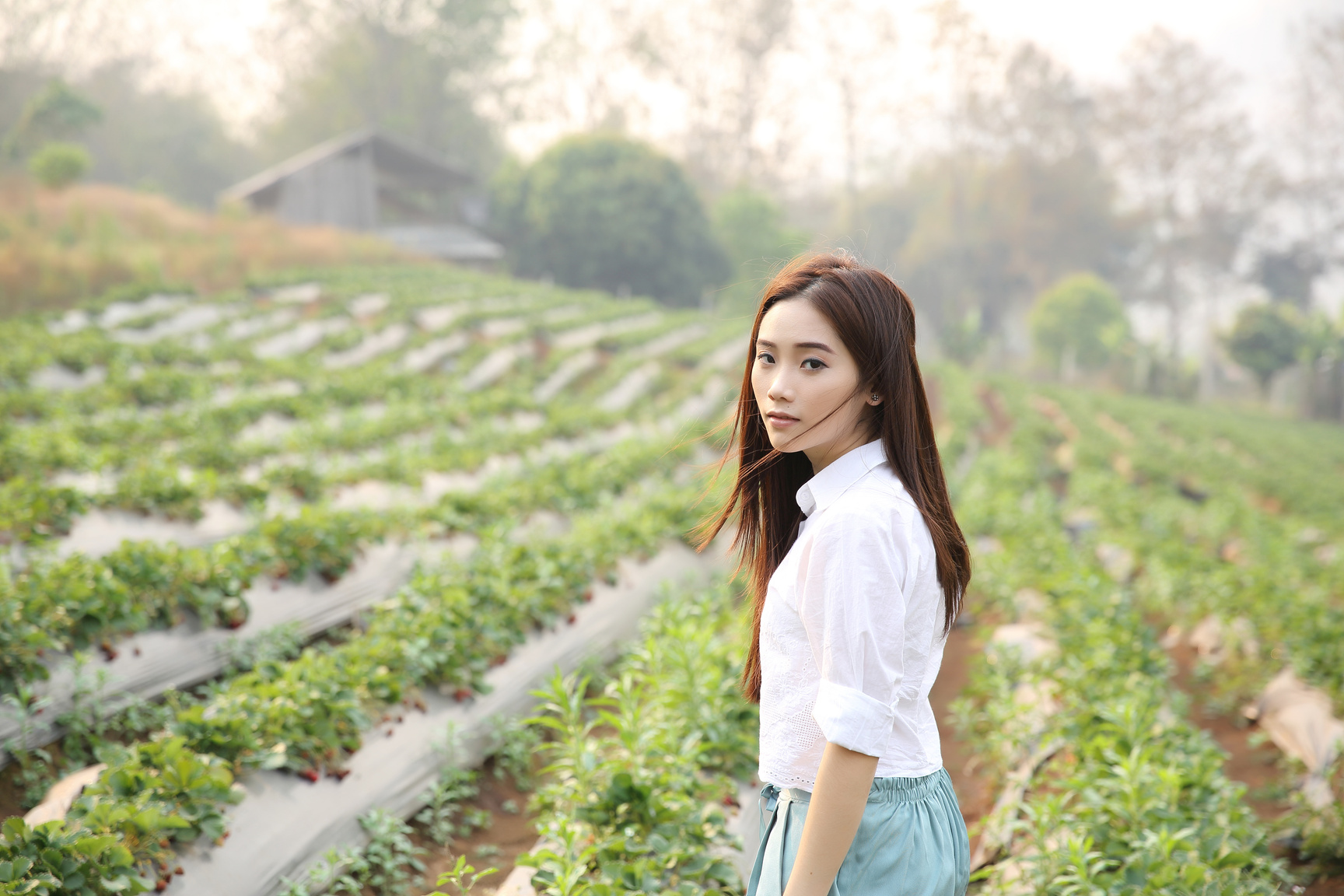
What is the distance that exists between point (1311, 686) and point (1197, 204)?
35.0m

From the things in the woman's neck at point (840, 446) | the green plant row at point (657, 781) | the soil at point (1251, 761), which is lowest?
the soil at point (1251, 761)

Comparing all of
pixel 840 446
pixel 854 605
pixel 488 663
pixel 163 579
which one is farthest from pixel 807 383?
pixel 163 579

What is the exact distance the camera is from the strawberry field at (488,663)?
2426mm

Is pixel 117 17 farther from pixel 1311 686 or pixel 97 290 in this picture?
pixel 1311 686

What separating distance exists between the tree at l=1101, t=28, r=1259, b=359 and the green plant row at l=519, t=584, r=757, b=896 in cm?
3359

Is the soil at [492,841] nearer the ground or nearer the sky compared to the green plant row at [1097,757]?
nearer the ground

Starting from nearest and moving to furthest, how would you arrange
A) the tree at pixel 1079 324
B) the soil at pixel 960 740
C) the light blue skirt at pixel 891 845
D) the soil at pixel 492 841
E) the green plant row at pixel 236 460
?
1. the light blue skirt at pixel 891 845
2. the soil at pixel 492 841
3. the soil at pixel 960 740
4. the green plant row at pixel 236 460
5. the tree at pixel 1079 324

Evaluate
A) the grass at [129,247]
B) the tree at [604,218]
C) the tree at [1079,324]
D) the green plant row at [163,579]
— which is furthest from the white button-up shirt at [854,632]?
the tree at [1079,324]

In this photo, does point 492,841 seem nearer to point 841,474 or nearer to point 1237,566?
point 841,474

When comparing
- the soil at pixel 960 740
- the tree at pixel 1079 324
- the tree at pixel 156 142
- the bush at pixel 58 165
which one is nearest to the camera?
the soil at pixel 960 740

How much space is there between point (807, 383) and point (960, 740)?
10.7 feet

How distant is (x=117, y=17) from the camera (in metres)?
34.1

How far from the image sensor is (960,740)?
411 cm

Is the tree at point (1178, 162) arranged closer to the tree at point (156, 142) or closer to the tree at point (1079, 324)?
the tree at point (1079, 324)
